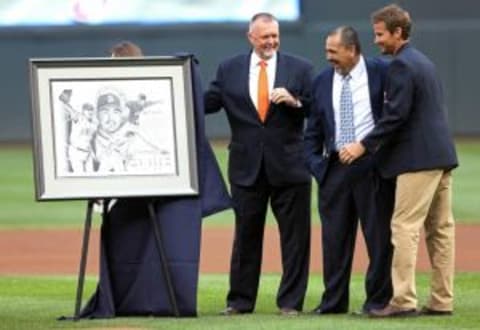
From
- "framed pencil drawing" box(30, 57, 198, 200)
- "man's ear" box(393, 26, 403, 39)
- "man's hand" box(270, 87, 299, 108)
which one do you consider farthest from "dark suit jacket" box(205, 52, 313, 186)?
"man's ear" box(393, 26, 403, 39)

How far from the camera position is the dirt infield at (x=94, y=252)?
48.4 feet

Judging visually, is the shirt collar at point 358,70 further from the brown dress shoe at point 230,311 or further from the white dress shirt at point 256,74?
the brown dress shoe at point 230,311

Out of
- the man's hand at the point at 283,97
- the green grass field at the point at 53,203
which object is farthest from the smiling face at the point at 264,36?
the green grass field at the point at 53,203

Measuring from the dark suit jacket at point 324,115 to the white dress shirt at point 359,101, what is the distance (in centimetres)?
3

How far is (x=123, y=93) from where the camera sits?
10.8m

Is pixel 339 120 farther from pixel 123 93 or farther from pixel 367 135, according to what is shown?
pixel 123 93

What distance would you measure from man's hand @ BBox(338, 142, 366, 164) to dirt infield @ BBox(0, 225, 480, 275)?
383cm

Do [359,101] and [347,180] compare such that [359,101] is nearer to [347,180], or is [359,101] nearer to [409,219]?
[347,180]

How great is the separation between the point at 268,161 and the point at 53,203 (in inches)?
416

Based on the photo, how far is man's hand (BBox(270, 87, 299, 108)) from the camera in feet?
35.6

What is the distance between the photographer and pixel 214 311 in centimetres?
1134

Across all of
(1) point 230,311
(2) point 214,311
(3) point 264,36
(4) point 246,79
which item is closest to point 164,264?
(1) point 230,311

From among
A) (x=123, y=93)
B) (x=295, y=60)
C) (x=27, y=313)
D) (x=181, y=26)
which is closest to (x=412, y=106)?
(x=295, y=60)

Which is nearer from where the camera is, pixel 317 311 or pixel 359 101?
pixel 359 101
